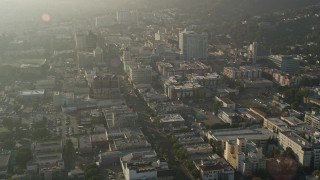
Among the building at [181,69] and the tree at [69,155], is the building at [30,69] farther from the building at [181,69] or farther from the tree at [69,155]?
the tree at [69,155]

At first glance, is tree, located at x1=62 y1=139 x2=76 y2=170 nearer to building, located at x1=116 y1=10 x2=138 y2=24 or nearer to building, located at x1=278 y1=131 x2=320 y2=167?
building, located at x1=278 y1=131 x2=320 y2=167

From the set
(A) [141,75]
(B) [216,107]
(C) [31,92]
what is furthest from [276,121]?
(C) [31,92]

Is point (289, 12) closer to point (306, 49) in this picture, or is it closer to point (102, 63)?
point (306, 49)

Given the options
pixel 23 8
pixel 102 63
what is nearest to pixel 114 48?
pixel 102 63

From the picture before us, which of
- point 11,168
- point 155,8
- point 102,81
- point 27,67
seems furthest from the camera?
point 155,8

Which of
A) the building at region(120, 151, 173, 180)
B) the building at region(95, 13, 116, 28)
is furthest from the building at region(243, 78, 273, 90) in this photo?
the building at region(95, 13, 116, 28)
